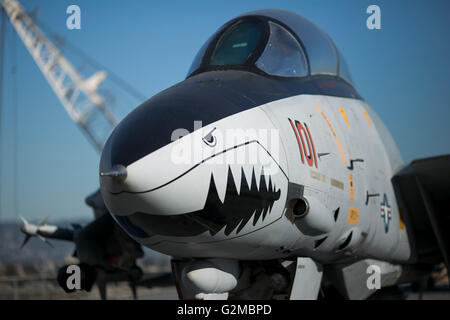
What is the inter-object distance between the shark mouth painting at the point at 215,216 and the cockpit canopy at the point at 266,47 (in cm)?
153

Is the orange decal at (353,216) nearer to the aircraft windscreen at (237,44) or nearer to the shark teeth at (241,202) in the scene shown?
the shark teeth at (241,202)

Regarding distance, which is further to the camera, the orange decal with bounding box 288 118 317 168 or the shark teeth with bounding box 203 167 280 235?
the orange decal with bounding box 288 118 317 168

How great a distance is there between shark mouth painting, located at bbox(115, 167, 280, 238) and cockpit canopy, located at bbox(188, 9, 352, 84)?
153 cm

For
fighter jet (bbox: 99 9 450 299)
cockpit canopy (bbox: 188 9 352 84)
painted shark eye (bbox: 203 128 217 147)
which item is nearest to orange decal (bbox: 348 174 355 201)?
fighter jet (bbox: 99 9 450 299)

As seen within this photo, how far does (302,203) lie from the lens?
169 inches

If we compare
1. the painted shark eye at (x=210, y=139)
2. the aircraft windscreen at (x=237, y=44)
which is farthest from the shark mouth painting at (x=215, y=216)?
the aircraft windscreen at (x=237, y=44)

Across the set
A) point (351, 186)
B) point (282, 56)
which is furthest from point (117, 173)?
point (351, 186)

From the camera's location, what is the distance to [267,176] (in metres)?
3.94

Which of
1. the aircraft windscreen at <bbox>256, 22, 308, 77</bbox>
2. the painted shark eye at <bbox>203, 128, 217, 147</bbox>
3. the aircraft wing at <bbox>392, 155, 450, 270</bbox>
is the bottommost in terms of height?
the aircraft wing at <bbox>392, 155, 450, 270</bbox>

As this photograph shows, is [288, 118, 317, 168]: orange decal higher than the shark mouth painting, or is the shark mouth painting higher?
[288, 118, 317, 168]: orange decal

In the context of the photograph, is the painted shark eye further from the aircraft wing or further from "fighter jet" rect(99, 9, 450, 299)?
the aircraft wing

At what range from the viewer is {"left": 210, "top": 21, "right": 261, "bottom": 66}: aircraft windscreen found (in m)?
5.12
